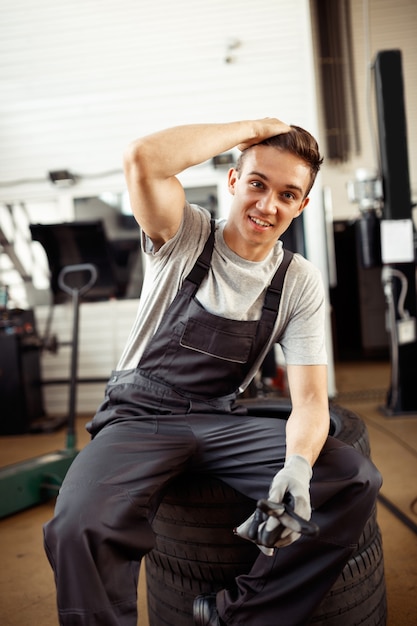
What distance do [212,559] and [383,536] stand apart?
1.05 m

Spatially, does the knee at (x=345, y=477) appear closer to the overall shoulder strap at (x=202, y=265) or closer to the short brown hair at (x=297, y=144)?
the overall shoulder strap at (x=202, y=265)

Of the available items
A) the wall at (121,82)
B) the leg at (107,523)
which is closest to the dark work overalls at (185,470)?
the leg at (107,523)

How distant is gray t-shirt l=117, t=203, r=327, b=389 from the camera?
1.49 m

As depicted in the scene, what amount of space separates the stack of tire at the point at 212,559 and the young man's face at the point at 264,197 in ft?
2.19

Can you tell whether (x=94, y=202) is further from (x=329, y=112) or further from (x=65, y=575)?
(x=65, y=575)

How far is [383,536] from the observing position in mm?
2115

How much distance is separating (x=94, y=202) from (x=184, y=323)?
4.02 m

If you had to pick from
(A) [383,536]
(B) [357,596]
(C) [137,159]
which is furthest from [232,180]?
(A) [383,536]

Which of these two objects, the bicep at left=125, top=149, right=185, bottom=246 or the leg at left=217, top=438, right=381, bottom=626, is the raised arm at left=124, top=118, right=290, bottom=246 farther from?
the leg at left=217, top=438, right=381, bottom=626

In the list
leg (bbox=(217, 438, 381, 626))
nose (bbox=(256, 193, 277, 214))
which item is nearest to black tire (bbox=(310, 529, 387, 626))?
leg (bbox=(217, 438, 381, 626))

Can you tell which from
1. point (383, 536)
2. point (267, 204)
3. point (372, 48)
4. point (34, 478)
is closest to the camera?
point (267, 204)

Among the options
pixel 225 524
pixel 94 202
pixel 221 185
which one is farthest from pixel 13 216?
pixel 225 524

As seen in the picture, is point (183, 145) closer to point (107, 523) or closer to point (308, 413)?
point (308, 413)

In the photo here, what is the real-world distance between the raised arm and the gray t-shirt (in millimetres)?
74
